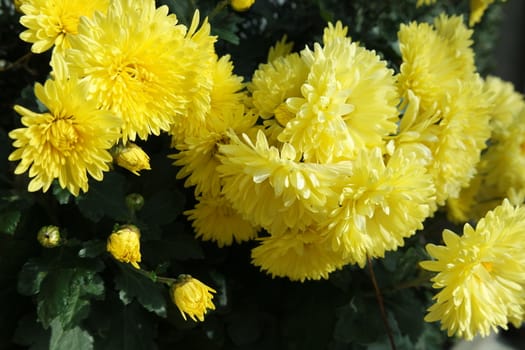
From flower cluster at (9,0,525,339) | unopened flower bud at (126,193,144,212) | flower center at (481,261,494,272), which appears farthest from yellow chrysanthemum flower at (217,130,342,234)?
flower center at (481,261,494,272)

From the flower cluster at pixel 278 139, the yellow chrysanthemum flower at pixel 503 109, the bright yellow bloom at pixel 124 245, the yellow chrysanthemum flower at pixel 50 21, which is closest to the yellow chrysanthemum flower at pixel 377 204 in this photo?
the flower cluster at pixel 278 139

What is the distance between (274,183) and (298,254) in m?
0.16

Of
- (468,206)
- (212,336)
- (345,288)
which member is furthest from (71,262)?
(468,206)

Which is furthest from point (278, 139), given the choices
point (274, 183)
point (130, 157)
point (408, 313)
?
Answer: point (408, 313)

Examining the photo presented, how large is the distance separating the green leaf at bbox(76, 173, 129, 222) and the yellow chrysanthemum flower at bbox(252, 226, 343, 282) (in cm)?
17

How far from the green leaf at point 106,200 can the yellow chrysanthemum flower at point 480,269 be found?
1.22 ft

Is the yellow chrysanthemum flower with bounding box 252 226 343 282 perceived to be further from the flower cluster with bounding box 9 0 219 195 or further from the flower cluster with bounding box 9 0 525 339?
the flower cluster with bounding box 9 0 219 195

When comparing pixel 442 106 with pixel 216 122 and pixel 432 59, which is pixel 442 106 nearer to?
pixel 432 59

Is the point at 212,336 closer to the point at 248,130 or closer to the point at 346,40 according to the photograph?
the point at 248,130

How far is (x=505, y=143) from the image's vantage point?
40.7 inches

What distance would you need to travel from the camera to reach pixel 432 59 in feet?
2.66

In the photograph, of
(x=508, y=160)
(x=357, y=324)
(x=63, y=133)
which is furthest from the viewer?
(x=508, y=160)

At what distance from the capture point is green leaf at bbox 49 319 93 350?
746mm

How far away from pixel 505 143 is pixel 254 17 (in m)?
0.48
